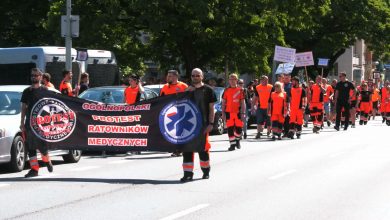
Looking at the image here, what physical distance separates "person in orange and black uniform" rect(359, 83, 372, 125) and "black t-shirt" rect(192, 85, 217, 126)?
23075mm

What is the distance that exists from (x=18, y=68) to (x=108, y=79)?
4482 mm

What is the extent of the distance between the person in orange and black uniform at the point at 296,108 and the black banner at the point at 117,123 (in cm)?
1175

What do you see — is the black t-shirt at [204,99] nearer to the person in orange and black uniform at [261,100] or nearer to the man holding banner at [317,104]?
the person in orange and black uniform at [261,100]

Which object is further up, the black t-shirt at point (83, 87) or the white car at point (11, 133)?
the black t-shirt at point (83, 87)

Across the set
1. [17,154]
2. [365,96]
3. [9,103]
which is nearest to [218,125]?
[365,96]

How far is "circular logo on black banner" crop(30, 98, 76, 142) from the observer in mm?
14289

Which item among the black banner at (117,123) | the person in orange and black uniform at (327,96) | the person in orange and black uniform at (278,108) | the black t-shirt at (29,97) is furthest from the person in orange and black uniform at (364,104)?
the black t-shirt at (29,97)

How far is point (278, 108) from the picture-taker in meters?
24.6

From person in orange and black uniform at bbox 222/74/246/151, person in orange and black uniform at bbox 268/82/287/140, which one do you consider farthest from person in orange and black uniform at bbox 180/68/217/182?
person in orange and black uniform at bbox 268/82/287/140

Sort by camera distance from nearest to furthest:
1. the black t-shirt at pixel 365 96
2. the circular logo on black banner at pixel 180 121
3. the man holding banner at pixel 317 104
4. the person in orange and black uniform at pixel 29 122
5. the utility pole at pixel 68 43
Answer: the circular logo on black banner at pixel 180 121 < the person in orange and black uniform at pixel 29 122 < the utility pole at pixel 68 43 < the man holding banner at pixel 317 104 < the black t-shirt at pixel 365 96

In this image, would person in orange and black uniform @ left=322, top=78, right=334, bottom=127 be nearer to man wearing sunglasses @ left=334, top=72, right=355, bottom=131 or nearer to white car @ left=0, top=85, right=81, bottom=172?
man wearing sunglasses @ left=334, top=72, right=355, bottom=131

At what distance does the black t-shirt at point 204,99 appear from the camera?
13.3 meters

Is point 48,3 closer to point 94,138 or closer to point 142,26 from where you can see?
point 142,26

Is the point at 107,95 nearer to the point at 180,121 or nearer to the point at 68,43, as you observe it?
the point at 68,43
